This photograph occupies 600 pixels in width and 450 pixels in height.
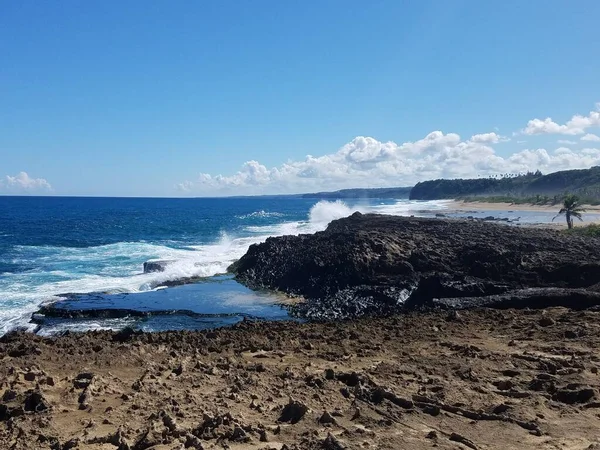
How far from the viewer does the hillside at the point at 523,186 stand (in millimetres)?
129750

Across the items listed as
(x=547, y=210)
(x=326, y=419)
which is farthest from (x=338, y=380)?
(x=547, y=210)

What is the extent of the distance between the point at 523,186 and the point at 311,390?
532ft

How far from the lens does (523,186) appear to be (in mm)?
154250

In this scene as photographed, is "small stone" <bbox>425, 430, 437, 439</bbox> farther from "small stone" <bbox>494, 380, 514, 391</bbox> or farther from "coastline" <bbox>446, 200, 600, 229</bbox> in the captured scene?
"coastline" <bbox>446, 200, 600, 229</bbox>

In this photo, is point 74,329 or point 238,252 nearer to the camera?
point 74,329

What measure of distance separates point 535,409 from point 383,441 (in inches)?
109

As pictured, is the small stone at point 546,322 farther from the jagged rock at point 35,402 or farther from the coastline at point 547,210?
the coastline at point 547,210

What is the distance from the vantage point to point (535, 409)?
7508 mm

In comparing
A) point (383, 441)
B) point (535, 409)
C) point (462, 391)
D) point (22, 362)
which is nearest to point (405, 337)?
point (462, 391)

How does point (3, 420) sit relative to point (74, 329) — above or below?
above

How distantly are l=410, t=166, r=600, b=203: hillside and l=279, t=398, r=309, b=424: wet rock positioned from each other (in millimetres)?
114324

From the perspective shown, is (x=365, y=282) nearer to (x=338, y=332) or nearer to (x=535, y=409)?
(x=338, y=332)

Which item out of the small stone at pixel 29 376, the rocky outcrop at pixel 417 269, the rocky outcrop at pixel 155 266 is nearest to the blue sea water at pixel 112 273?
the rocky outcrop at pixel 155 266

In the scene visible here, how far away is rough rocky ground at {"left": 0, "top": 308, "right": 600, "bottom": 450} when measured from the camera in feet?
21.6
